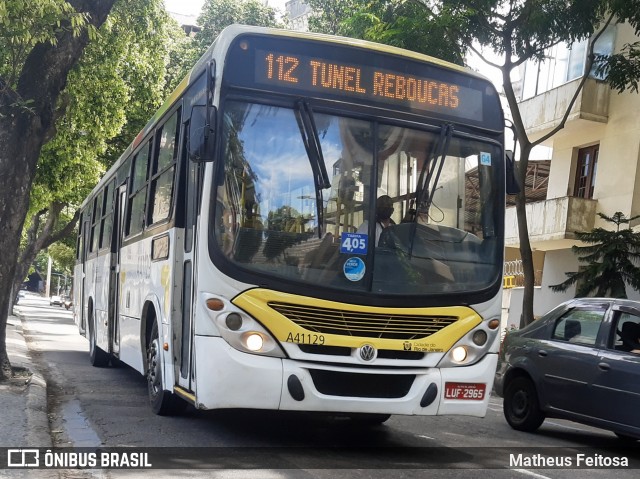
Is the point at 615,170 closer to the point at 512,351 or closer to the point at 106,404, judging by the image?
the point at 512,351

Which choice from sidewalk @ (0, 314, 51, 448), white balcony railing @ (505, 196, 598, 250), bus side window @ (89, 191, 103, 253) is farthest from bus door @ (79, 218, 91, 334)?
white balcony railing @ (505, 196, 598, 250)

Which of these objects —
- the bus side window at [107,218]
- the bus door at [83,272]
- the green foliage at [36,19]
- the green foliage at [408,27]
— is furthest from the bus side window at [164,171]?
the green foliage at [408,27]

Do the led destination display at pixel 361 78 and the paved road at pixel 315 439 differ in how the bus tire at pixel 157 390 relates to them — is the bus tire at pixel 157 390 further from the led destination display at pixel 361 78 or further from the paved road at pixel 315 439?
the led destination display at pixel 361 78

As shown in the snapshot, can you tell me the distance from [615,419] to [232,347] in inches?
163

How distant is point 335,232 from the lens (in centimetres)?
680

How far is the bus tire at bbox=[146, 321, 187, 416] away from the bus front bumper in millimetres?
1903

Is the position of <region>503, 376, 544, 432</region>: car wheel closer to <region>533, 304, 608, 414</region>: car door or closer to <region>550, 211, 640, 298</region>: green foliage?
<region>533, 304, 608, 414</region>: car door

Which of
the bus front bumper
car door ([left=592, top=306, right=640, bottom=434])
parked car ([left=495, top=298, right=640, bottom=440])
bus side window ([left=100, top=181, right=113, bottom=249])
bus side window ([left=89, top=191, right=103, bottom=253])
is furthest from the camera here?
bus side window ([left=89, top=191, right=103, bottom=253])

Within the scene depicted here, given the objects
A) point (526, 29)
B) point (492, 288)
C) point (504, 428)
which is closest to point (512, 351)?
point (504, 428)

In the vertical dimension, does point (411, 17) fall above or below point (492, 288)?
above

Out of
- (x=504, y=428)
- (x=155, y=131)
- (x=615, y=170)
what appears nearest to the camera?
(x=155, y=131)

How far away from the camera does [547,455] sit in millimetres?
8297

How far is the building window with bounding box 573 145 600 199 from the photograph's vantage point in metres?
23.0

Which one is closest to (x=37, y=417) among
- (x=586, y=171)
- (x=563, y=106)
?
(x=563, y=106)
